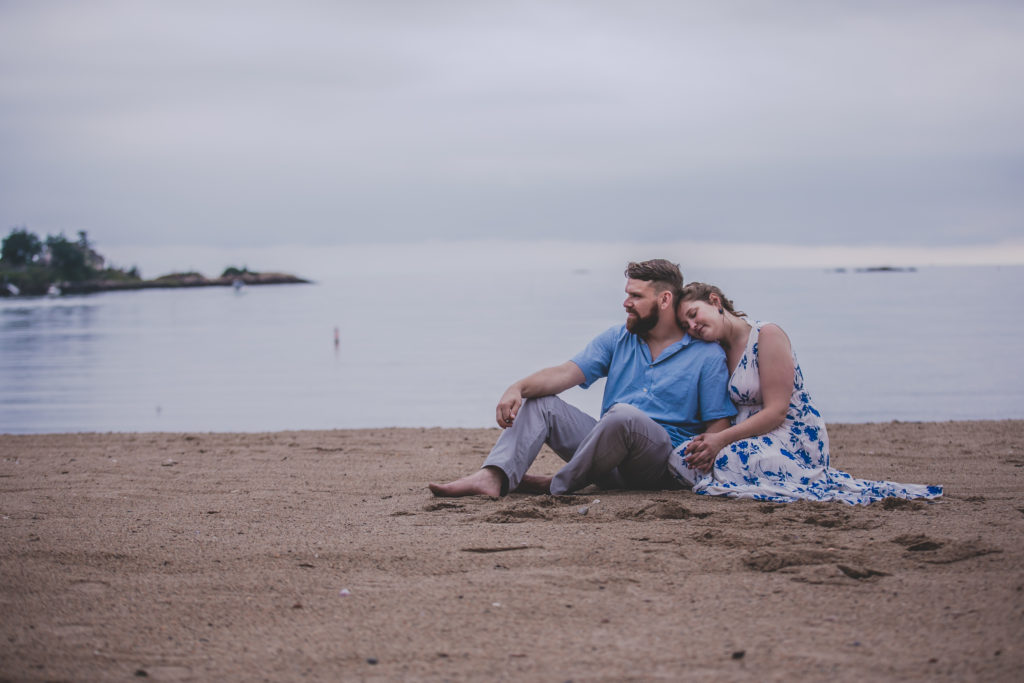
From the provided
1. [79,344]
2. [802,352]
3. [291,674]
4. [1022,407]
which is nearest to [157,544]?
[291,674]

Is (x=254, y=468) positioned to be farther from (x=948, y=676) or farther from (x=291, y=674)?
(x=948, y=676)

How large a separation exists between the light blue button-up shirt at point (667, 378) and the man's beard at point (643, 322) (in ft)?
0.31

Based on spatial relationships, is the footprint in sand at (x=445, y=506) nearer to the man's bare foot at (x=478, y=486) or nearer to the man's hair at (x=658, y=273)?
the man's bare foot at (x=478, y=486)

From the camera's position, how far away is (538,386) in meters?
4.98

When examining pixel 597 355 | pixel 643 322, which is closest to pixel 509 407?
pixel 597 355

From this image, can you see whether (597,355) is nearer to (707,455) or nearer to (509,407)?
(509,407)

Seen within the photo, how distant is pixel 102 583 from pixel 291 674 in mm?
1323

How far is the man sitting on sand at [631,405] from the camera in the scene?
4867 millimetres

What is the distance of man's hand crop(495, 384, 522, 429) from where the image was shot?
482 cm

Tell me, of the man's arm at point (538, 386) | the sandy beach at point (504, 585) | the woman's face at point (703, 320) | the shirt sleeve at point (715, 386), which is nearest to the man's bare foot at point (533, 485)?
the sandy beach at point (504, 585)

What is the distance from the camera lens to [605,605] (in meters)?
3.02

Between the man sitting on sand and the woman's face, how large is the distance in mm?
77

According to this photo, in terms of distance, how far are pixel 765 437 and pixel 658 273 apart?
3.61 ft

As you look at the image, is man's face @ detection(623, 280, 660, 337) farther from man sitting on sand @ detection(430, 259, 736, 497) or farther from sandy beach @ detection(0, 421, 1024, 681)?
sandy beach @ detection(0, 421, 1024, 681)
